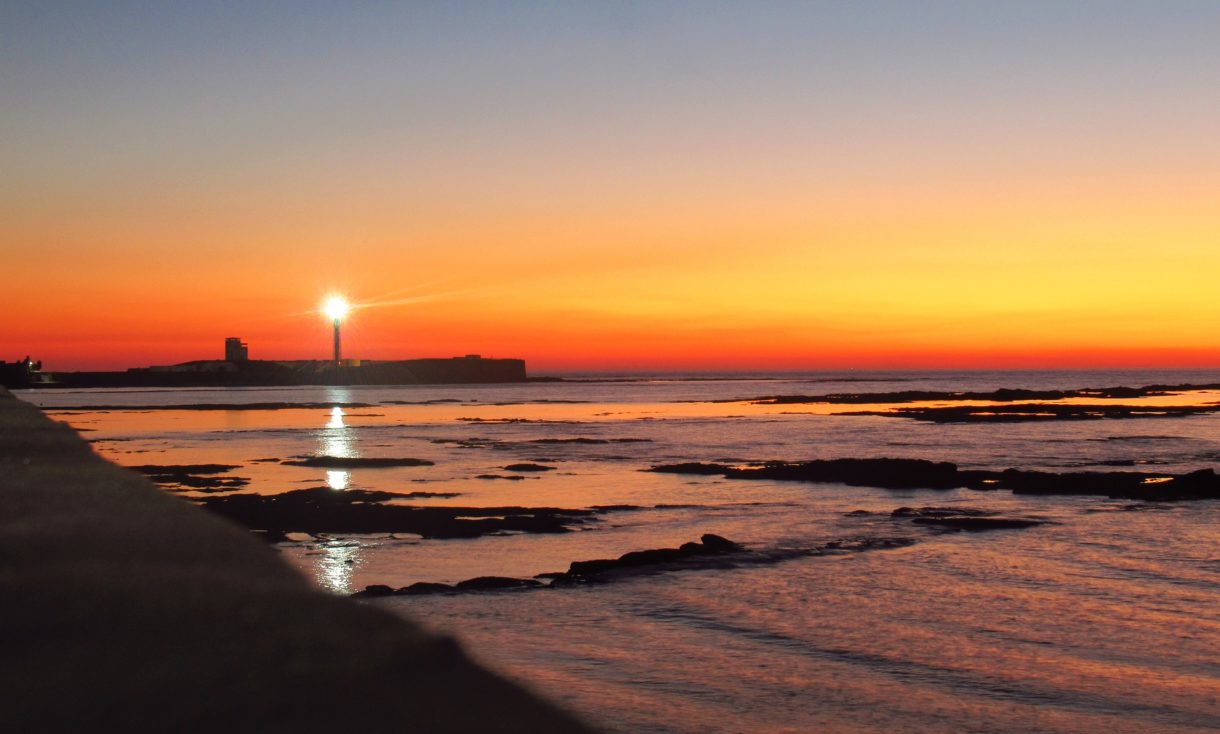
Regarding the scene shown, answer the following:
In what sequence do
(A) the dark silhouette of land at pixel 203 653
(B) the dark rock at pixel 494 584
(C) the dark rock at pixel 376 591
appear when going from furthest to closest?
1. (B) the dark rock at pixel 494 584
2. (C) the dark rock at pixel 376 591
3. (A) the dark silhouette of land at pixel 203 653

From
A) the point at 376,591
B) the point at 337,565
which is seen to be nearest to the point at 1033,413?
the point at 337,565

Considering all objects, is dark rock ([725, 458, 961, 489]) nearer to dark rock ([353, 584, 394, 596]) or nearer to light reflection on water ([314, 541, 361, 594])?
light reflection on water ([314, 541, 361, 594])

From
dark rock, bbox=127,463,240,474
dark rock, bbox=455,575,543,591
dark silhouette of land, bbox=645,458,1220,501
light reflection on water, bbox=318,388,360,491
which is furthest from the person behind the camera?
dark rock, bbox=127,463,240,474

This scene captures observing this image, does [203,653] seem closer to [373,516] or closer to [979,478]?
[373,516]

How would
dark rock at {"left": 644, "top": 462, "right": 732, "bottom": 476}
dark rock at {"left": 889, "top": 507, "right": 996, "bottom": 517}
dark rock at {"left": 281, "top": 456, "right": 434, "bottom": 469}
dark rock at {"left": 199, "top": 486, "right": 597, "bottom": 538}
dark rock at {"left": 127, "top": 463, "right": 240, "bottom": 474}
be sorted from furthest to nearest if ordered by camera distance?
dark rock at {"left": 281, "top": 456, "right": 434, "bottom": 469}
dark rock at {"left": 644, "top": 462, "right": 732, "bottom": 476}
dark rock at {"left": 127, "top": 463, "right": 240, "bottom": 474}
dark rock at {"left": 889, "top": 507, "right": 996, "bottom": 517}
dark rock at {"left": 199, "top": 486, "right": 597, "bottom": 538}

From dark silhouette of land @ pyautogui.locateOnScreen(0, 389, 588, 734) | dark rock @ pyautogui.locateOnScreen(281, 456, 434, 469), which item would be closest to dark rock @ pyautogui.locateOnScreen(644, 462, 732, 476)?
dark rock @ pyautogui.locateOnScreen(281, 456, 434, 469)

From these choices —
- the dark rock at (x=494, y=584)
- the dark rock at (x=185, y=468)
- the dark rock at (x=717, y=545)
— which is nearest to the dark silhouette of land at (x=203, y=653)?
the dark rock at (x=494, y=584)

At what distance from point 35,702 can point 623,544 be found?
13.3 metres

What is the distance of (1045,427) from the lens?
198ft

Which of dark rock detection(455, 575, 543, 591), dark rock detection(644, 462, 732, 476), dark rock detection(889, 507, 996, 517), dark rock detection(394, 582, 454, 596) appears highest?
dark rock detection(394, 582, 454, 596)

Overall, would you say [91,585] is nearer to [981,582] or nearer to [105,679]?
[105,679]

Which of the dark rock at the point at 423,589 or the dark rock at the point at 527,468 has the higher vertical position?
the dark rock at the point at 423,589

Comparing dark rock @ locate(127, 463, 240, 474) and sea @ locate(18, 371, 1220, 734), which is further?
dark rock @ locate(127, 463, 240, 474)

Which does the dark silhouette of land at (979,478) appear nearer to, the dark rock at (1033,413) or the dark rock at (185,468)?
the dark rock at (185,468)
